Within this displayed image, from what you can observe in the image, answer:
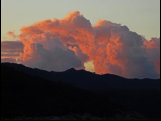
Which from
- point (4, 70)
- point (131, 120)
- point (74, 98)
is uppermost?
point (4, 70)

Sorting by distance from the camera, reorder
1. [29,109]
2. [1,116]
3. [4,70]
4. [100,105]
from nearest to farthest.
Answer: [1,116]
[29,109]
[100,105]
[4,70]

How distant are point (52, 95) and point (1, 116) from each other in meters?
28.1

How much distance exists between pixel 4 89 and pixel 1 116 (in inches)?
983

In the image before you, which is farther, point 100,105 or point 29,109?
point 100,105

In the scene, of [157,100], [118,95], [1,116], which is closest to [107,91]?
[118,95]

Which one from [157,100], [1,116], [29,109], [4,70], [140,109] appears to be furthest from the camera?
[157,100]

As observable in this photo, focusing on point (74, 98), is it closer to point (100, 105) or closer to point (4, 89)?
point (100, 105)

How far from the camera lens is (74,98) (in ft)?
467

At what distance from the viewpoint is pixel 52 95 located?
141125 mm

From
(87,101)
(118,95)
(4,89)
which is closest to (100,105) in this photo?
(87,101)

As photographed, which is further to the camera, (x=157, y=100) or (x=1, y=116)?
(x=157, y=100)

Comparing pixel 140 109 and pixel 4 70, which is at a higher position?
pixel 4 70

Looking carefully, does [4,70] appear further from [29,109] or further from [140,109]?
[140,109]

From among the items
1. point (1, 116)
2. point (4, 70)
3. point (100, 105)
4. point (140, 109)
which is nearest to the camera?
point (1, 116)
